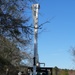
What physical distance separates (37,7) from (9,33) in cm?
522

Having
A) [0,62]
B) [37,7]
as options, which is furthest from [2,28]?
[0,62]

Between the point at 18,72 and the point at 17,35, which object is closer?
the point at 17,35

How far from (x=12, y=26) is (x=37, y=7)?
18.5 ft

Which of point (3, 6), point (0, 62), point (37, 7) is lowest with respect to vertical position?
point (0, 62)

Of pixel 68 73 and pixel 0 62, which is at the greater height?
pixel 68 73

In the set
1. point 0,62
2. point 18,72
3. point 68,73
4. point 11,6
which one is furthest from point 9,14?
point 68,73

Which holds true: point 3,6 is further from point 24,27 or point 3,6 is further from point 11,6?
point 24,27

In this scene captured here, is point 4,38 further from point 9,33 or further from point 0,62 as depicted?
point 0,62

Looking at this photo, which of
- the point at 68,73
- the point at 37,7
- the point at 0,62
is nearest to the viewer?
the point at 37,7

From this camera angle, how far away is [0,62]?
2119 cm

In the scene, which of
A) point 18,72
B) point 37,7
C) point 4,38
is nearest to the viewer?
point 4,38

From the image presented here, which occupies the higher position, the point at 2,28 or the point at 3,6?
the point at 3,6

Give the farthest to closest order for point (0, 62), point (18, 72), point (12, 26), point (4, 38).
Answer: point (18, 72), point (0, 62), point (4, 38), point (12, 26)

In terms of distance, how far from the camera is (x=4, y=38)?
51.3ft
